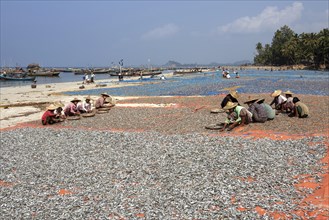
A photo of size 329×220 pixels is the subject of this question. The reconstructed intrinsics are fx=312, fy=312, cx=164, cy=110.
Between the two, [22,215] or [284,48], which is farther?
[284,48]

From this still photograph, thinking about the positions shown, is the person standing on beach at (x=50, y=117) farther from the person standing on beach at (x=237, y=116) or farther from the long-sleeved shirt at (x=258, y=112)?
the long-sleeved shirt at (x=258, y=112)

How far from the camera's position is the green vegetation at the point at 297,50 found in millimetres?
91613

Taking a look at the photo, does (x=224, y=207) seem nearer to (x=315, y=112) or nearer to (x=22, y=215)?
(x=22, y=215)

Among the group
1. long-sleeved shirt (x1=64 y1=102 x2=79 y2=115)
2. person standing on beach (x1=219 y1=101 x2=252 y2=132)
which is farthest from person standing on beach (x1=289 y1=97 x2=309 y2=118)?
long-sleeved shirt (x1=64 y1=102 x2=79 y2=115)

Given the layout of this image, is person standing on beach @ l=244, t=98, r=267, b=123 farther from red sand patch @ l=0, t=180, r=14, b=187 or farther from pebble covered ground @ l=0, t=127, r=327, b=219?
red sand patch @ l=0, t=180, r=14, b=187

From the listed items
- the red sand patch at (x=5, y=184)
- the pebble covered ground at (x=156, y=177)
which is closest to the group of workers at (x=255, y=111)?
the pebble covered ground at (x=156, y=177)

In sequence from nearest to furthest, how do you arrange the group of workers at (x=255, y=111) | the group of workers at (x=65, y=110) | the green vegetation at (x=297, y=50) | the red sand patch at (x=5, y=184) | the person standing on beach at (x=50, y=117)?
the red sand patch at (x=5, y=184), the group of workers at (x=255, y=111), the person standing on beach at (x=50, y=117), the group of workers at (x=65, y=110), the green vegetation at (x=297, y=50)

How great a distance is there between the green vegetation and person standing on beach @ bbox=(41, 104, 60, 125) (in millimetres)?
85875

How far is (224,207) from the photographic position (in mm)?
6754

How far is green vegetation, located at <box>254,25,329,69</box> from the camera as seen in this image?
301 ft

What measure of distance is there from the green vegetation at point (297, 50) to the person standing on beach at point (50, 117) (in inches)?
3381

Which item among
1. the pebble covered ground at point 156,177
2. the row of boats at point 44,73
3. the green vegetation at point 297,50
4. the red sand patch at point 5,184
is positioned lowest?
the red sand patch at point 5,184

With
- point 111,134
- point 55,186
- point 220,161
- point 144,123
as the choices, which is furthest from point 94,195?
point 144,123

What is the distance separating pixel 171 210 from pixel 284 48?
126244 millimetres
